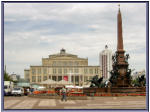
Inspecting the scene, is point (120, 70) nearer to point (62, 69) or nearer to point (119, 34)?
point (119, 34)

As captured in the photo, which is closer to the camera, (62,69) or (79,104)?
(79,104)

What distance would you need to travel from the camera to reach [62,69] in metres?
157

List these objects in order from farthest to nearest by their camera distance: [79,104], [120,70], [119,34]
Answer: [119,34] < [120,70] < [79,104]

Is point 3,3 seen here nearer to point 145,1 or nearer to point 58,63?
point 145,1

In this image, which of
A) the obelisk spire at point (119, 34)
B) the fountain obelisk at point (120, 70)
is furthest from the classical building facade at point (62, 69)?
the fountain obelisk at point (120, 70)

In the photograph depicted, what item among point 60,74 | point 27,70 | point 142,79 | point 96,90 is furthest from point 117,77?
point 27,70

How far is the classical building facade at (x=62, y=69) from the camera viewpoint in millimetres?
157125

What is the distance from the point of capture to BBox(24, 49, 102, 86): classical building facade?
157125mm

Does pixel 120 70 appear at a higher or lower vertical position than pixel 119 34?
lower

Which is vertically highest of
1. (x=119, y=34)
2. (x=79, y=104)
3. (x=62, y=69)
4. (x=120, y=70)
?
(x=119, y=34)

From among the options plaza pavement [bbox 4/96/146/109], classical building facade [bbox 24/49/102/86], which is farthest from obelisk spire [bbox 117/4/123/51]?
classical building facade [bbox 24/49/102/86]

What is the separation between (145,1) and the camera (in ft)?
44.7

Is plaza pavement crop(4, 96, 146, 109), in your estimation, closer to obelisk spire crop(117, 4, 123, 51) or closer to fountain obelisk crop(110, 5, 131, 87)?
fountain obelisk crop(110, 5, 131, 87)

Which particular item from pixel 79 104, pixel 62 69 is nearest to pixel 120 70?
pixel 79 104
